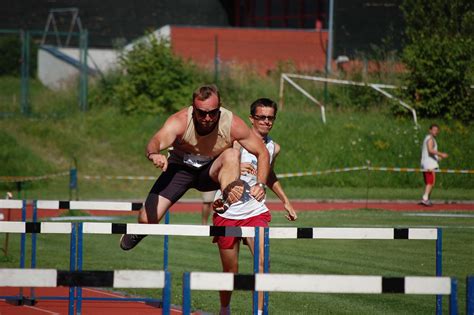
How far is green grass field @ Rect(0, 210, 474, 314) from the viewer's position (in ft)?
38.4

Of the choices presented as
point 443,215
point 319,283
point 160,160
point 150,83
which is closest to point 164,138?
point 160,160

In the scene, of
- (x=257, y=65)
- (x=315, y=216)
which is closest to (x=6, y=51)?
(x=257, y=65)

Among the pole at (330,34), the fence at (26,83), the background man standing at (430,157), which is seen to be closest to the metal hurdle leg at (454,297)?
the background man standing at (430,157)

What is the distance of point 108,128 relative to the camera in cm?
3494

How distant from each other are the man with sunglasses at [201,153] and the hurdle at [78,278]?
2841 millimetres

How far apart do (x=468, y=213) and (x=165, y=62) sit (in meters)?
16.3

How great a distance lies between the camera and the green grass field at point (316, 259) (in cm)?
1172

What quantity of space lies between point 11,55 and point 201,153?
29.4m

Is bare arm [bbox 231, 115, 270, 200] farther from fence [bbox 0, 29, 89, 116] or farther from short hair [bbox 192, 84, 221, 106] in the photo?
fence [bbox 0, 29, 89, 116]

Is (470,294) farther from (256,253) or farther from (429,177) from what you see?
(429,177)

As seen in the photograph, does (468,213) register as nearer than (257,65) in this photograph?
Yes

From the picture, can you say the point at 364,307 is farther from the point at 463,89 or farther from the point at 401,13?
the point at 401,13


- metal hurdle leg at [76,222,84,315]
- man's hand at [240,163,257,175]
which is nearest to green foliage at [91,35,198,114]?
man's hand at [240,163,257,175]

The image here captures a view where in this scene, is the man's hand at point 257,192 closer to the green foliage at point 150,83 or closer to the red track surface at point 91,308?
the red track surface at point 91,308
